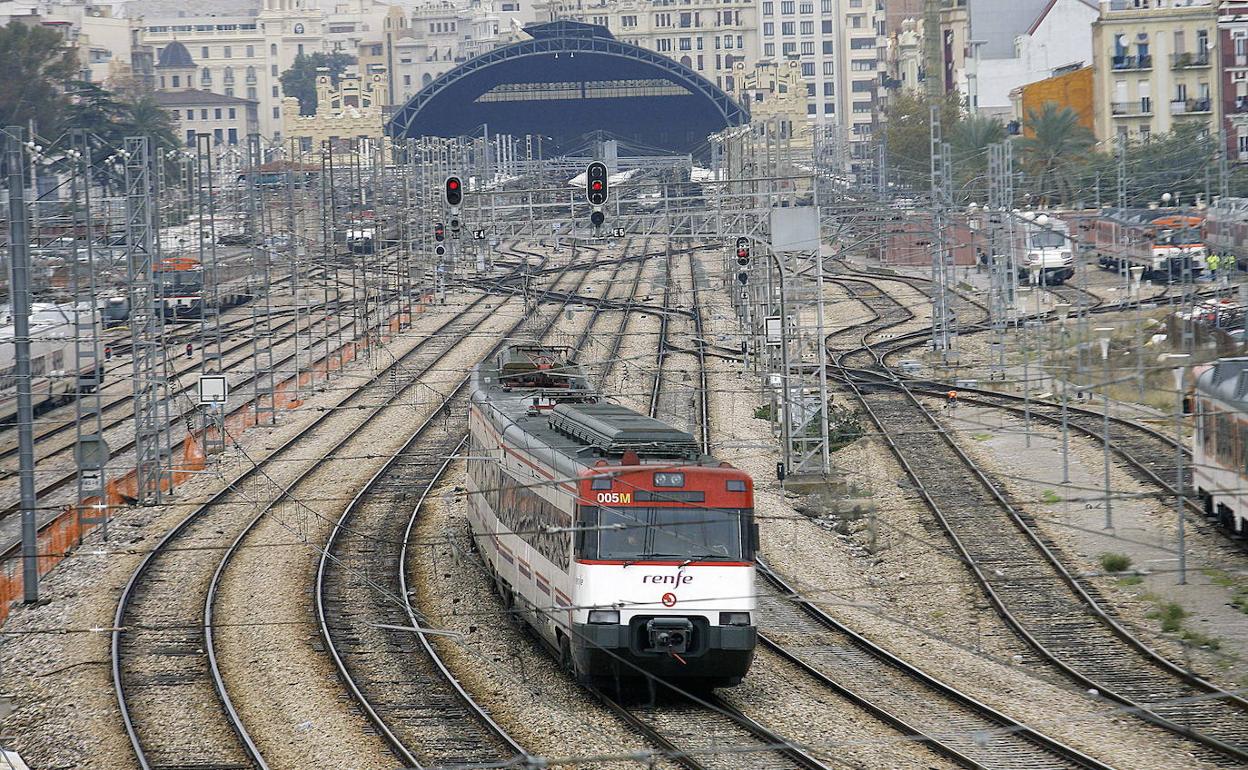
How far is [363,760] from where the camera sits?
16328mm

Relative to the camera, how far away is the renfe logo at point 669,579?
693 inches

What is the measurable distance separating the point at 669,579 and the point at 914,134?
86135 mm

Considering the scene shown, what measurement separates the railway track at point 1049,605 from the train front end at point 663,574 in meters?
4.47

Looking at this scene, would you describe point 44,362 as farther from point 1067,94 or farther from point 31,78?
point 31,78

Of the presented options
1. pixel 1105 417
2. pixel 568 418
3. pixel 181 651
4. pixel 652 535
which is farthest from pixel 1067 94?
pixel 652 535

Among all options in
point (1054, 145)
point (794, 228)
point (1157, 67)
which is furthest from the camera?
point (1157, 67)

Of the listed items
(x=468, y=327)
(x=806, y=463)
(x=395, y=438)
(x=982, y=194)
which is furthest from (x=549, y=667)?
(x=982, y=194)

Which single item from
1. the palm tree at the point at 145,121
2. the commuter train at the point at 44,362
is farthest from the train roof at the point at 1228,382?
the palm tree at the point at 145,121

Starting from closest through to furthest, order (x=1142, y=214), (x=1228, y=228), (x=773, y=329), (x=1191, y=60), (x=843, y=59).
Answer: (x=773, y=329), (x=1228, y=228), (x=1142, y=214), (x=1191, y=60), (x=843, y=59)

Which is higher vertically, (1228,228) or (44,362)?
(1228,228)

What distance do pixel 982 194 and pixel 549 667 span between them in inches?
2397

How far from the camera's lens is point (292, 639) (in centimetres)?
2144

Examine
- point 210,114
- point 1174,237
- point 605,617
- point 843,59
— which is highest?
point 843,59

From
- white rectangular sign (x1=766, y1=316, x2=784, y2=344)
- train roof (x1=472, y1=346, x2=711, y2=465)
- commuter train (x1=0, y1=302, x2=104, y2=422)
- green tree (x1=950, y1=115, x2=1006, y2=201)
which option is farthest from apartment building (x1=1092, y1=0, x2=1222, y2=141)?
train roof (x1=472, y1=346, x2=711, y2=465)
